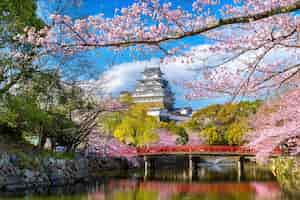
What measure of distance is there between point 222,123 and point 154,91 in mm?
20533

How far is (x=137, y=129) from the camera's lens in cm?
2838

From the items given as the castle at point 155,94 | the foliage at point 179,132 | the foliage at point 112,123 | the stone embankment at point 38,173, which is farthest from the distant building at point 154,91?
the stone embankment at point 38,173

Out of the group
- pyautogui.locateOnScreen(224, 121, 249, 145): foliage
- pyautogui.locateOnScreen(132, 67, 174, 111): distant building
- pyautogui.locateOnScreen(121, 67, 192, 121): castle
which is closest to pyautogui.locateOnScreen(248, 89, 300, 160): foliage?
pyautogui.locateOnScreen(224, 121, 249, 145): foliage

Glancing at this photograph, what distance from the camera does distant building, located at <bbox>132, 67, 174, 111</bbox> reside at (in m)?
51.1

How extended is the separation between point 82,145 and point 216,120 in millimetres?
13741

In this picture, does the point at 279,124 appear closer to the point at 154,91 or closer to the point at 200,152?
the point at 200,152

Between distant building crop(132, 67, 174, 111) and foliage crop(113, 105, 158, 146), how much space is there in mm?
20873

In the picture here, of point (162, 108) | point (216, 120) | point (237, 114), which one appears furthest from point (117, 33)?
point (162, 108)

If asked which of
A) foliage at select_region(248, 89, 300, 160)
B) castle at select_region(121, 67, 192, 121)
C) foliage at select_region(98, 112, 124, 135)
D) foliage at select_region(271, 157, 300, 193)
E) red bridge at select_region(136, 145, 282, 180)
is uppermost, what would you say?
castle at select_region(121, 67, 192, 121)

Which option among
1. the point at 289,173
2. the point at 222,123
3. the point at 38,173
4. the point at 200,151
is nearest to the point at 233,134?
the point at 222,123

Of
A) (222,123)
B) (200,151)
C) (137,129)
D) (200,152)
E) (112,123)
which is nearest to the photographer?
(200,152)

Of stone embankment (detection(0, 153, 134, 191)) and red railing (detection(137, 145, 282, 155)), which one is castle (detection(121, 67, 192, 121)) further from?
stone embankment (detection(0, 153, 134, 191))

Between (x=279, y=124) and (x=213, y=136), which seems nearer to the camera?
(x=279, y=124)

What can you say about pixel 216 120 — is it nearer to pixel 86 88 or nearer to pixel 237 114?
pixel 237 114
